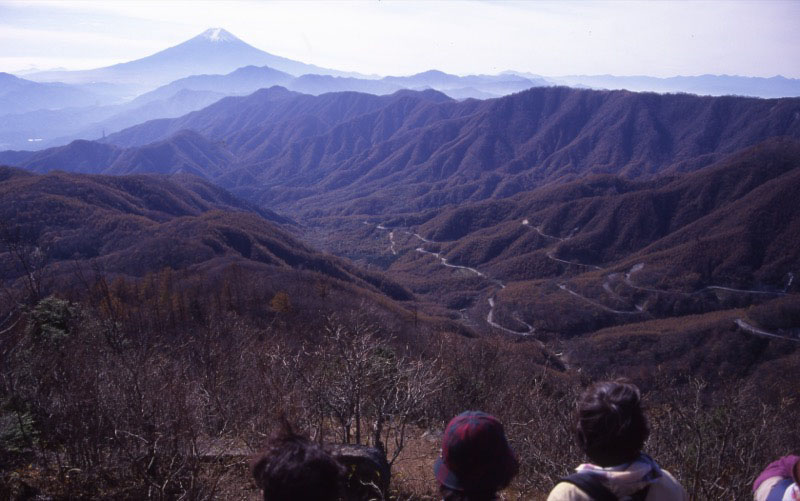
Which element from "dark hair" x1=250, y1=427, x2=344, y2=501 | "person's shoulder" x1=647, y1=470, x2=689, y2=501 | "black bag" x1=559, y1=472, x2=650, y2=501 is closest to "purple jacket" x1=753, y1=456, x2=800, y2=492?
"person's shoulder" x1=647, y1=470, x2=689, y2=501

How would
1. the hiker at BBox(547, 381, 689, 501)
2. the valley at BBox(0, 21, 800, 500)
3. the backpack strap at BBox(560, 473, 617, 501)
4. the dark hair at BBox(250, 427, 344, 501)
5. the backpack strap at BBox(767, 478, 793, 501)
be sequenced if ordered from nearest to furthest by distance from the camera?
the dark hair at BBox(250, 427, 344, 501) → the backpack strap at BBox(560, 473, 617, 501) → the hiker at BBox(547, 381, 689, 501) → the backpack strap at BBox(767, 478, 793, 501) → the valley at BBox(0, 21, 800, 500)

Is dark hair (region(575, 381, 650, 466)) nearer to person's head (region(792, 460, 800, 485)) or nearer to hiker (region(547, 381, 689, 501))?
hiker (region(547, 381, 689, 501))

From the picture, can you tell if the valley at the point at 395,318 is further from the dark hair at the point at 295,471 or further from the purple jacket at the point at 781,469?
the purple jacket at the point at 781,469

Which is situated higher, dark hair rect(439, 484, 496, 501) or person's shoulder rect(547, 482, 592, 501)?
person's shoulder rect(547, 482, 592, 501)

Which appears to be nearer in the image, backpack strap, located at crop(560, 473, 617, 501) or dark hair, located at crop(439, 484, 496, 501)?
backpack strap, located at crop(560, 473, 617, 501)

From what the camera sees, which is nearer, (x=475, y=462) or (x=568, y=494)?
(x=568, y=494)

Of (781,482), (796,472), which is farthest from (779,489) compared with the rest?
(796,472)

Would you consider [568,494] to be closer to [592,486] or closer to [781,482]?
[592,486]
